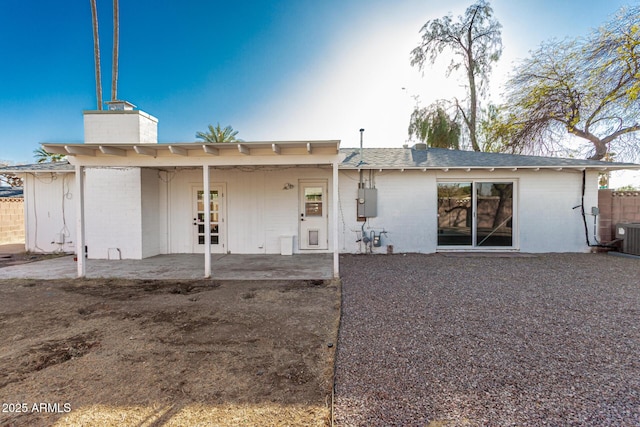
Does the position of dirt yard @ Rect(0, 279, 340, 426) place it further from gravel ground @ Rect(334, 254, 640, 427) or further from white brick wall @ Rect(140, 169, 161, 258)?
white brick wall @ Rect(140, 169, 161, 258)

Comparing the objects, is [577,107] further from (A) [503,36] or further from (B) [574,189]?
(B) [574,189]

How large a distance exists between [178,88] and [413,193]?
1175cm

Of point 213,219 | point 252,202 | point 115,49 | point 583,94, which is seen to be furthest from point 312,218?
point 583,94

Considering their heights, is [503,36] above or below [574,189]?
above

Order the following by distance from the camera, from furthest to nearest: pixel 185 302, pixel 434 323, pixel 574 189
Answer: pixel 574 189 → pixel 185 302 → pixel 434 323

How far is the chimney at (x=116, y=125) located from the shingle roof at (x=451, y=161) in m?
5.69

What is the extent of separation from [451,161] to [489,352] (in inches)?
275

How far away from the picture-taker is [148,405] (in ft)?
7.29

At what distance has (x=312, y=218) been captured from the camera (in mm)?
8914

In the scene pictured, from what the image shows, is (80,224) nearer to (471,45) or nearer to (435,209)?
(435,209)

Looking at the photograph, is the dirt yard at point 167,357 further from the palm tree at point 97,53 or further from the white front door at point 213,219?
the palm tree at point 97,53

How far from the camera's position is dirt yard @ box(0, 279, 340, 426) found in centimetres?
217

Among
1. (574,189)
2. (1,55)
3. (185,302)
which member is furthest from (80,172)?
(1,55)

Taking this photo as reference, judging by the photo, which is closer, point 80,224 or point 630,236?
point 80,224
